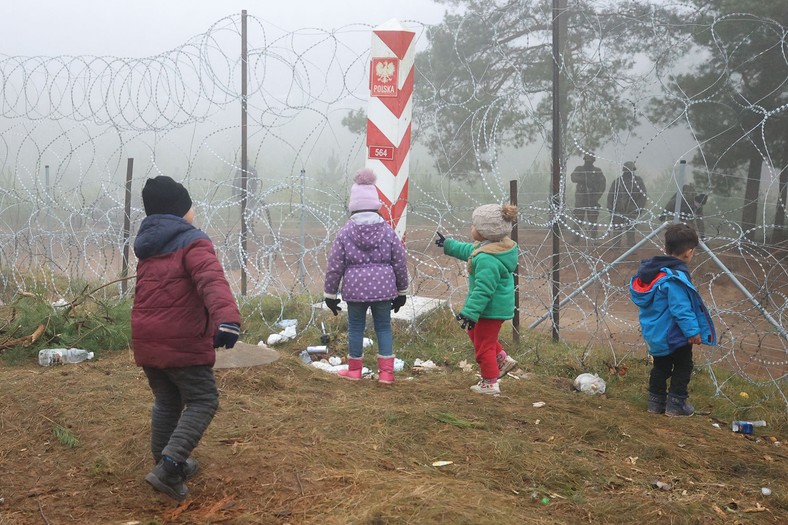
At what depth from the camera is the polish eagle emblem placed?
6.01 m

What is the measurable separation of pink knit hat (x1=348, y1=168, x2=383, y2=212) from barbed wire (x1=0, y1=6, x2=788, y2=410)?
0.81 m

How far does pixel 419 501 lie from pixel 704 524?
1154 millimetres

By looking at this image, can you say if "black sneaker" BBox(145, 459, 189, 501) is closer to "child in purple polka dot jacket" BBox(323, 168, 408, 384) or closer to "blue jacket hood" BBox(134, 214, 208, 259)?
"blue jacket hood" BBox(134, 214, 208, 259)

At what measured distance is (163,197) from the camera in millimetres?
3213

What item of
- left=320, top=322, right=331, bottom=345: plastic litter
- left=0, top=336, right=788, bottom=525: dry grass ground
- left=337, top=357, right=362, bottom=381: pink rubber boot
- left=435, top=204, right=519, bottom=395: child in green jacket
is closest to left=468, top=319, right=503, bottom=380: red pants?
left=435, top=204, right=519, bottom=395: child in green jacket

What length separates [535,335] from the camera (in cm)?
655

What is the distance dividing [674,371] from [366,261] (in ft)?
6.50

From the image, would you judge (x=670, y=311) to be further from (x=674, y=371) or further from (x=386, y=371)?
(x=386, y=371)

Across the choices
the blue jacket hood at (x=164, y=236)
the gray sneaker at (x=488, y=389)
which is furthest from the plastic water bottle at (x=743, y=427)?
the blue jacket hood at (x=164, y=236)

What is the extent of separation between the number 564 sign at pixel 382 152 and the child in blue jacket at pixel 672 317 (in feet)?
7.26

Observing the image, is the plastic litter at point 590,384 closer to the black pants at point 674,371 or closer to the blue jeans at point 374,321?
the black pants at point 674,371

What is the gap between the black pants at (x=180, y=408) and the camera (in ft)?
10.2

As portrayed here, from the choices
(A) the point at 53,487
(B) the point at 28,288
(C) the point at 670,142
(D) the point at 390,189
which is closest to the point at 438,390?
(D) the point at 390,189

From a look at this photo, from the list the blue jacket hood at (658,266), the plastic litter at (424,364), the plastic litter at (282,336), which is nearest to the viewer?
the blue jacket hood at (658,266)
